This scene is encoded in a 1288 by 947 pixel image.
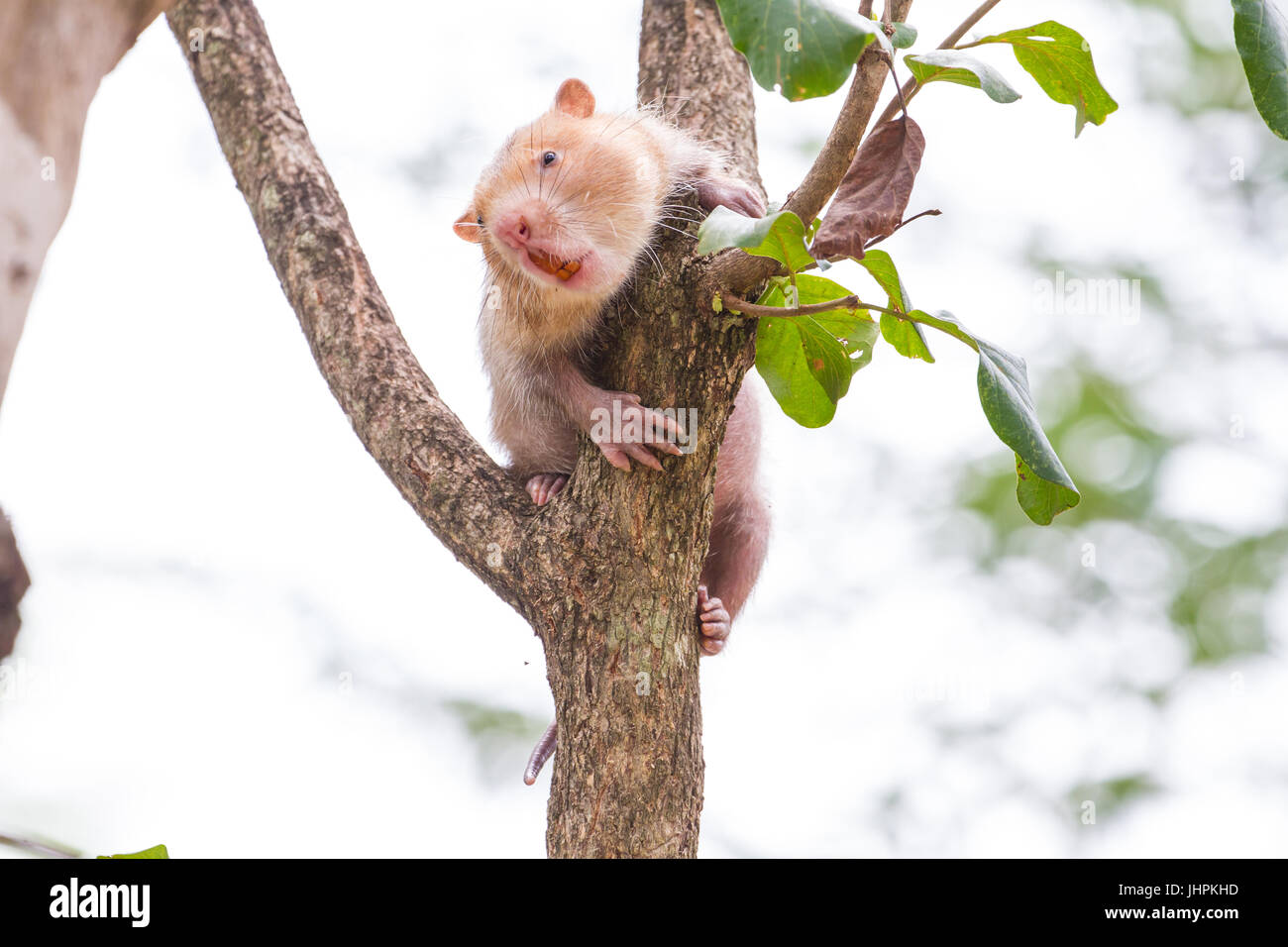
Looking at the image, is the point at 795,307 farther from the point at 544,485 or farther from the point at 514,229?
the point at 544,485

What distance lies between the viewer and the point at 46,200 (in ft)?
5.51

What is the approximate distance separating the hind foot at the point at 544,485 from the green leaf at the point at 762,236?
1263 mm

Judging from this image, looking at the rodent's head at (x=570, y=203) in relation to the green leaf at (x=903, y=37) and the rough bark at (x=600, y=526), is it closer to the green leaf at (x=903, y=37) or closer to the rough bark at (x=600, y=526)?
the rough bark at (x=600, y=526)

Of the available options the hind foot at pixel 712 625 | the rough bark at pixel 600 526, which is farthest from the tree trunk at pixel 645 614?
the hind foot at pixel 712 625

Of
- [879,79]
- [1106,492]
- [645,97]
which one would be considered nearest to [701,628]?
[879,79]

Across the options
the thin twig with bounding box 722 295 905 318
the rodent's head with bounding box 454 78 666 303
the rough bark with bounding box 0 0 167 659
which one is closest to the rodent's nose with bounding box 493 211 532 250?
the rodent's head with bounding box 454 78 666 303

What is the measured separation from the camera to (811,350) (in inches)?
111

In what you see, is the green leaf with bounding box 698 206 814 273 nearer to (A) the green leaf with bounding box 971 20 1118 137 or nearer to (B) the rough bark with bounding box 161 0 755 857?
(B) the rough bark with bounding box 161 0 755 857

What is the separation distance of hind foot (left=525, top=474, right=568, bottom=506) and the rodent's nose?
753mm

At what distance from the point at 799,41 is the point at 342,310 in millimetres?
2079

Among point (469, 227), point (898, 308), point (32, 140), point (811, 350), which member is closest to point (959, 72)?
point (898, 308)

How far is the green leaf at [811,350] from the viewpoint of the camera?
2793 millimetres

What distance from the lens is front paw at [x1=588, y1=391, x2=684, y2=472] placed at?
9.32 feet
